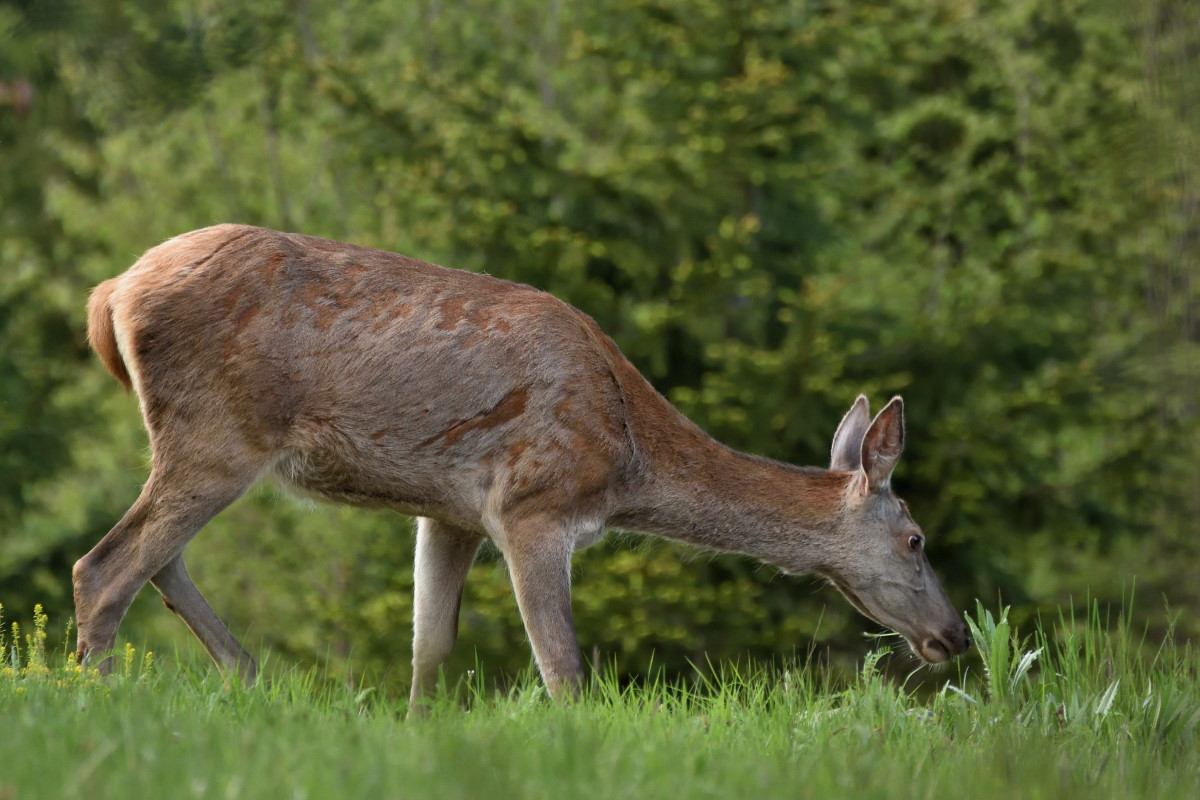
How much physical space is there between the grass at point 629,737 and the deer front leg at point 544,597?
0.94ft

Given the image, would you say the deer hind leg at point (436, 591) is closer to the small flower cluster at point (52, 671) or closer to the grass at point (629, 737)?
the grass at point (629, 737)

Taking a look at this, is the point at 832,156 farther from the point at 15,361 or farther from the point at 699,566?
the point at 15,361

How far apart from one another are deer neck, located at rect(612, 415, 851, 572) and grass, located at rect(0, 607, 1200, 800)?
0.90 metres

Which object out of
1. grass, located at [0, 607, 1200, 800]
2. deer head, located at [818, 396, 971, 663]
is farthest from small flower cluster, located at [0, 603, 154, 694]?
deer head, located at [818, 396, 971, 663]

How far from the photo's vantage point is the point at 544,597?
242 inches

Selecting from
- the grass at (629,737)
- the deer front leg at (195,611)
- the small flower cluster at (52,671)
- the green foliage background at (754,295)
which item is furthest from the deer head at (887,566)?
the small flower cluster at (52,671)

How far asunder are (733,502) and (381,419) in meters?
1.61

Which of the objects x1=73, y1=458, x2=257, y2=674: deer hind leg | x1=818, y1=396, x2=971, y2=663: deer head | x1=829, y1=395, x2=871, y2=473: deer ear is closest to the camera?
x1=73, y1=458, x2=257, y2=674: deer hind leg

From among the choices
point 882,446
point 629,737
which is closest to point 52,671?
point 629,737

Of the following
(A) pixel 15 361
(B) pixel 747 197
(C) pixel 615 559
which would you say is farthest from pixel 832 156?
(A) pixel 15 361

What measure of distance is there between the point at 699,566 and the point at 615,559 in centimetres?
79

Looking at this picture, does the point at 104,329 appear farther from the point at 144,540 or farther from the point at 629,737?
the point at 629,737

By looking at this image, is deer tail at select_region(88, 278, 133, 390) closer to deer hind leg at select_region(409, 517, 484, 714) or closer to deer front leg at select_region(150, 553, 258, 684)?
deer front leg at select_region(150, 553, 258, 684)

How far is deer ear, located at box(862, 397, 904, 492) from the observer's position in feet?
22.1
